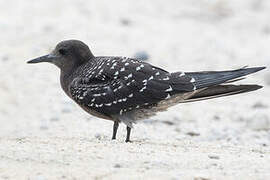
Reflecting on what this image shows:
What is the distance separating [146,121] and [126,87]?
2.56m

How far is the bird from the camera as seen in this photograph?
310 inches

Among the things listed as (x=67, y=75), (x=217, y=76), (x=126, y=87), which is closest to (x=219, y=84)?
(x=217, y=76)

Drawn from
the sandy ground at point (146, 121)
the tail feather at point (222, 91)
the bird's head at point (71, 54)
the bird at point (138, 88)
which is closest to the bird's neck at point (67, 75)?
the bird's head at point (71, 54)

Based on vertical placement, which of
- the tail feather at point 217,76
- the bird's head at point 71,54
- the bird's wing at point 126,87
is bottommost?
the bird's wing at point 126,87

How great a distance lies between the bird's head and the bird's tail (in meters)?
1.35

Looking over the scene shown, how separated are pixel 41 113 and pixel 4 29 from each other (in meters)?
3.57

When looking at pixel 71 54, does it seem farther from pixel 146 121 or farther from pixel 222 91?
pixel 146 121

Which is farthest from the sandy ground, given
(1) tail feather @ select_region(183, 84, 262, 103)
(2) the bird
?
(1) tail feather @ select_region(183, 84, 262, 103)

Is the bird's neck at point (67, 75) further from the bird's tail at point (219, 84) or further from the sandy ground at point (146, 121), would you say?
the bird's tail at point (219, 84)

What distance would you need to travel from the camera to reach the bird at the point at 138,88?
7.88 m

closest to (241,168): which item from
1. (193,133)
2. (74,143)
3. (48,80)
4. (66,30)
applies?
(74,143)

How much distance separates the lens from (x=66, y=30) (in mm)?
13992

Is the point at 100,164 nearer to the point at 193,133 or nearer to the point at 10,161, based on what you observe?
the point at 10,161

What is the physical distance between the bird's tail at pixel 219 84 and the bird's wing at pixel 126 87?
0.41ft
